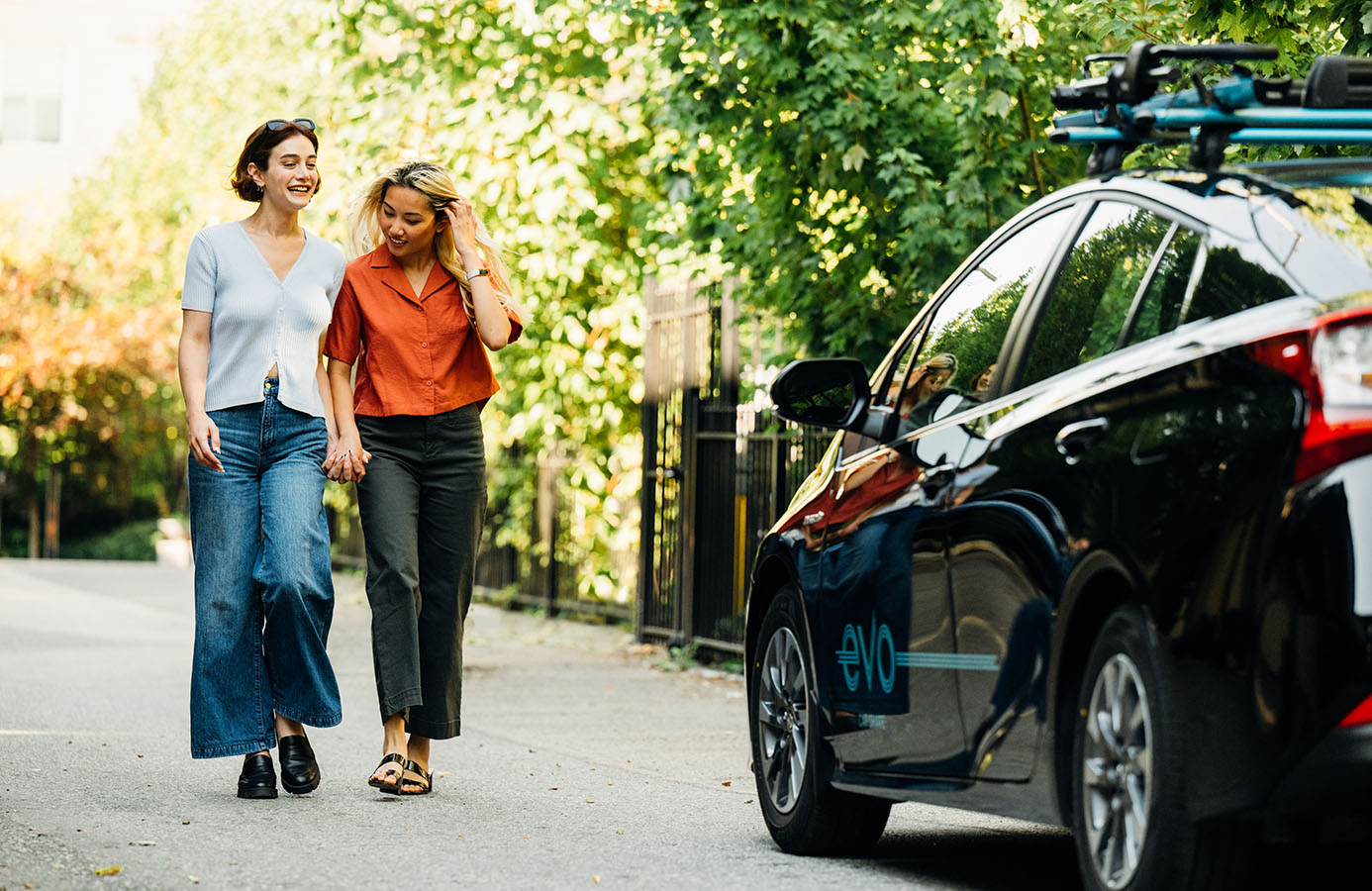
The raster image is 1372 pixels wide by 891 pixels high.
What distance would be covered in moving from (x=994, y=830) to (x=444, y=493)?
2.08 metres

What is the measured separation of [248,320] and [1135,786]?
3868 mm

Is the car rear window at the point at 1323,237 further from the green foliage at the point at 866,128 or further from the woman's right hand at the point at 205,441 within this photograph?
the green foliage at the point at 866,128

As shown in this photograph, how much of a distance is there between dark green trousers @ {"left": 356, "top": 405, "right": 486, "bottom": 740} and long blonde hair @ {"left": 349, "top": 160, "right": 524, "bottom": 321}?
43cm

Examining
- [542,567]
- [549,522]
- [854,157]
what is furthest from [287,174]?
[542,567]

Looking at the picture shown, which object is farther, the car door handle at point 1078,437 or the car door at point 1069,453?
the car door handle at point 1078,437

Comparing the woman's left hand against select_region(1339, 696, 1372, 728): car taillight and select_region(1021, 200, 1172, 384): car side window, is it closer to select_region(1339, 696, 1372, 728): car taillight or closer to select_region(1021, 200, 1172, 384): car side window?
select_region(1021, 200, 1172, 384): car side window

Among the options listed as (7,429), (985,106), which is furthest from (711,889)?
(7,429)

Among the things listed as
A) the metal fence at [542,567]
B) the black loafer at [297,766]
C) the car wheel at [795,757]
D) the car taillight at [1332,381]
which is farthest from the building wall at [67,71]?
the car taillight at [1332,381]

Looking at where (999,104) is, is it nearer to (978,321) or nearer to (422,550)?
(422,550)

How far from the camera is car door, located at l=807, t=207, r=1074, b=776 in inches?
182

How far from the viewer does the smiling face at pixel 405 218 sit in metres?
6.77

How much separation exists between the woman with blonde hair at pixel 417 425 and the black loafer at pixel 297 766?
0.21 metres

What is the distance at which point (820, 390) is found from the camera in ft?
18.0

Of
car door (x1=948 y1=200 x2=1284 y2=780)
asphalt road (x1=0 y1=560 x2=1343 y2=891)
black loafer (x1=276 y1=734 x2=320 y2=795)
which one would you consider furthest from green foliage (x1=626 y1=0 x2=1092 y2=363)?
car door (x1=948 y1=200 x2=1284 y2=780)
